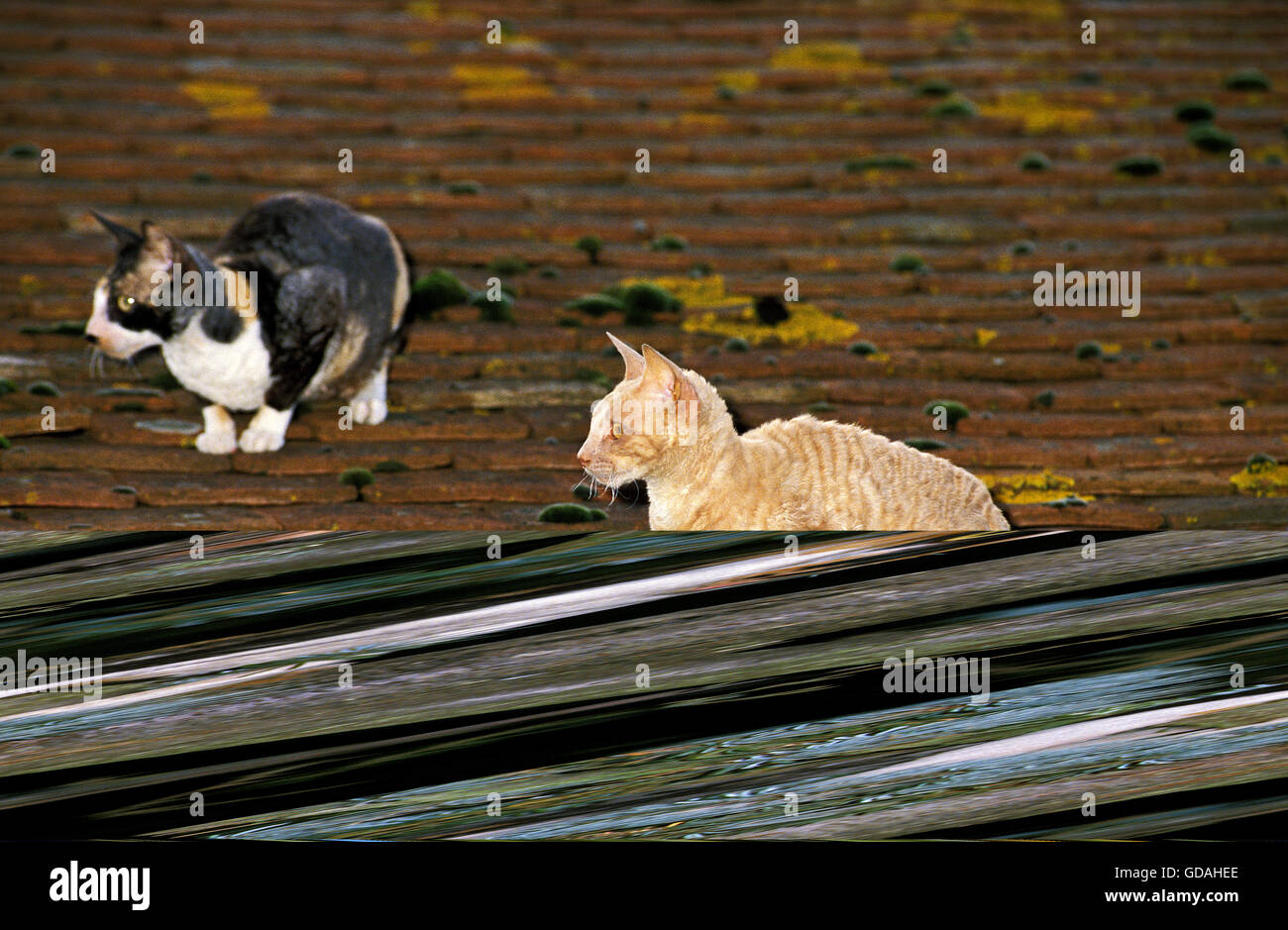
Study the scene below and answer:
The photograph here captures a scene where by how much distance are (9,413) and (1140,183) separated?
475 cm

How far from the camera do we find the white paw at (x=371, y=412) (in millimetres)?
4328

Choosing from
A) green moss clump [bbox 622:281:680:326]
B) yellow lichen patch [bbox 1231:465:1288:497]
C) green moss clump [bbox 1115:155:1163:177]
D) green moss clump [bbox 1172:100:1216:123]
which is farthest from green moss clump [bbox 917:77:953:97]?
yellow lichen patch [bbox 1231:465:1288:497]

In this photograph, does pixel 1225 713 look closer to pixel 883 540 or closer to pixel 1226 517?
pixel 1226 517

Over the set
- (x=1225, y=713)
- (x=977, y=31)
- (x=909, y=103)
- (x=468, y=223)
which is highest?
(x=977, y=31)

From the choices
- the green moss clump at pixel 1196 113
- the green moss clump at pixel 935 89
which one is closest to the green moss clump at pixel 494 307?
the green moss clump at pixel 935 89

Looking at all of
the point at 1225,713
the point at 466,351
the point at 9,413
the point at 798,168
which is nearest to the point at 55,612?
the point at 9,413

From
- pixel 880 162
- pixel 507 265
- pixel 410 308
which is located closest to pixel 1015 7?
pixel 880 162

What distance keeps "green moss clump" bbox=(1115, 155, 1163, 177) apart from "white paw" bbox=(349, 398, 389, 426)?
143 inches

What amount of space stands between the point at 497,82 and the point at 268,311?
2.39m

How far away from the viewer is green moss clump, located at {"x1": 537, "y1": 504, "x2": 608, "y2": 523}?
369 centimetres

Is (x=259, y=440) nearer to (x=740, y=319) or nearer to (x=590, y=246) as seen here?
(x=590, y=246)

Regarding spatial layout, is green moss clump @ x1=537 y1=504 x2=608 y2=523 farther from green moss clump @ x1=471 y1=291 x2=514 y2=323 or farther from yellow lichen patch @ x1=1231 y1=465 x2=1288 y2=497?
yellow lichen patch @ x1=1231 y1=465 x2=1288 y2=497

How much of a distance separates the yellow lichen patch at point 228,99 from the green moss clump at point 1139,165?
156 inches

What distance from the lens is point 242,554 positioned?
11.7 feet
